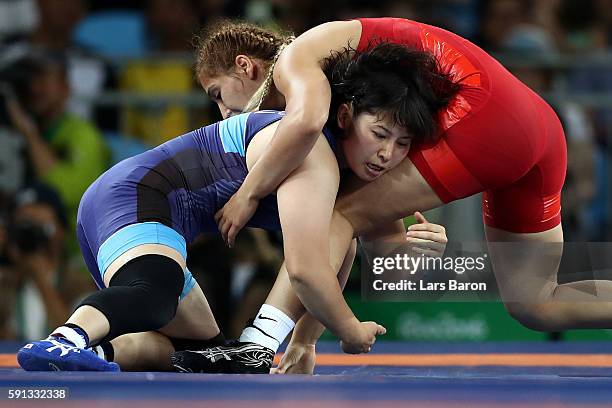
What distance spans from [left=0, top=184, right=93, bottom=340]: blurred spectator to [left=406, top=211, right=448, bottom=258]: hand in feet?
7.49

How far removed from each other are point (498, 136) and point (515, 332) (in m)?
2.22

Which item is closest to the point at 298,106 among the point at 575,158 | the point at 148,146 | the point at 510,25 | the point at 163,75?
the point at 148,146

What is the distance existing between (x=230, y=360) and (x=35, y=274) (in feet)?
7.86

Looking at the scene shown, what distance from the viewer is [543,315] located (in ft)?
9.44

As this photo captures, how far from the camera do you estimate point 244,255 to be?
4609 mm

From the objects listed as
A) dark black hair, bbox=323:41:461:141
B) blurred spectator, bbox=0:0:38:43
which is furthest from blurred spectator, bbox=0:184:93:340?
dark black hair, bbox=323:41:461:141

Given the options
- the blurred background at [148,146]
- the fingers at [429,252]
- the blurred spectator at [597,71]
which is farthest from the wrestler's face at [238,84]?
the blurred spectator at [597,71]

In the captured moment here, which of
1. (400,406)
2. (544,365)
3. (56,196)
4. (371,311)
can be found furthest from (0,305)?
(400,406)

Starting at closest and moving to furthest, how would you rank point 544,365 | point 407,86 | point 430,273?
point 407,86 → point 430,273 → point 544,365

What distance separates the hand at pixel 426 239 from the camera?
2.63 metres

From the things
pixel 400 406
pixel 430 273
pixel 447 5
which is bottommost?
pixel 400 406

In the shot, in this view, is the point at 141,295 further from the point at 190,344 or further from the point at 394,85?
the point at 394,85

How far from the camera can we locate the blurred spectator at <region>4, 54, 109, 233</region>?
472cm

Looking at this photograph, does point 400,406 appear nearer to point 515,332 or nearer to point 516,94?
point 516,94
